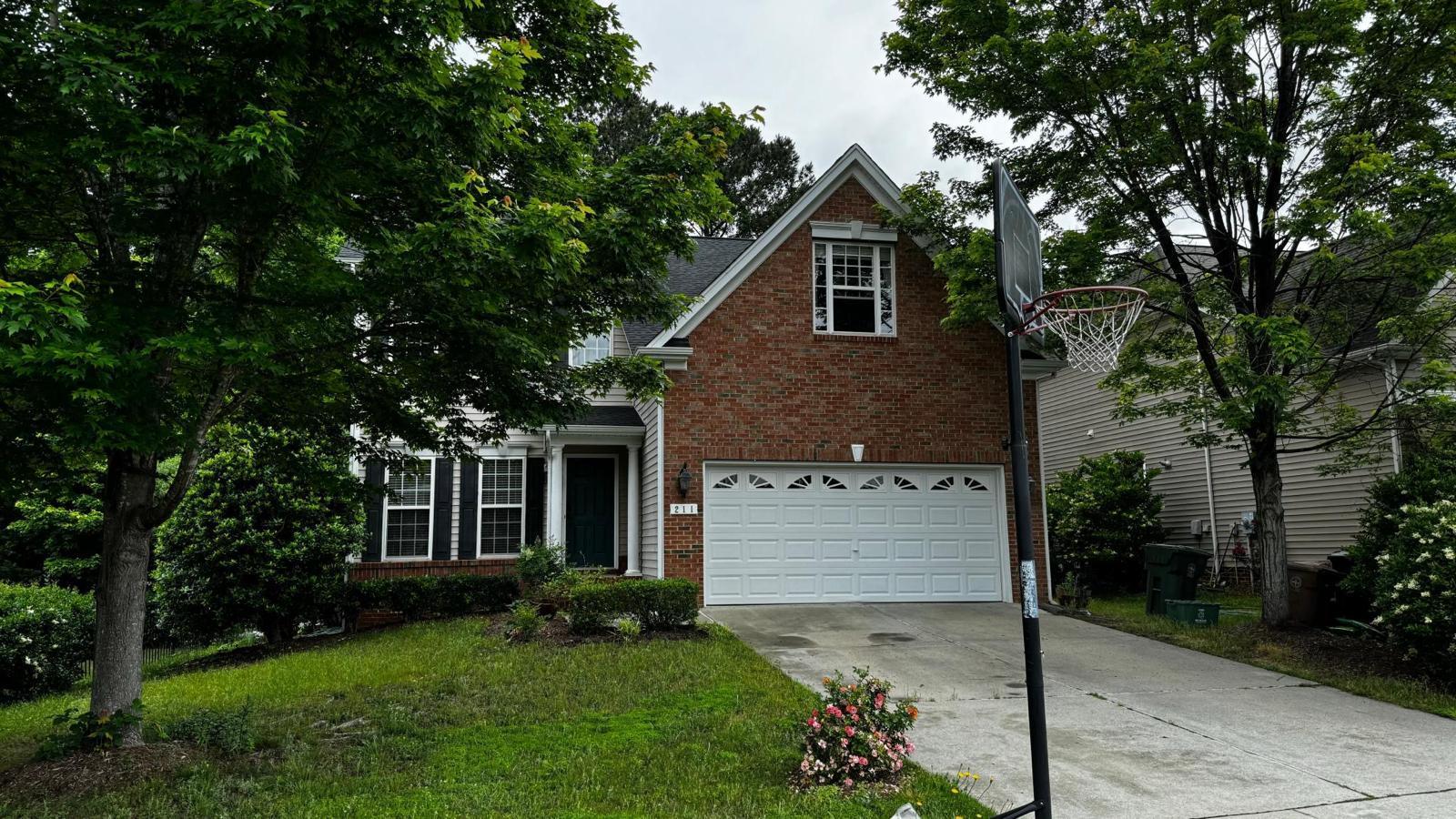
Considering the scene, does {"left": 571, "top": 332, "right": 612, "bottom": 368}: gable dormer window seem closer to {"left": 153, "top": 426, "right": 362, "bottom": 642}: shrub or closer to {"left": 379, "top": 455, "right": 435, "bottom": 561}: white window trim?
{"left": 379, "top": 455, "right": 435, "bottom": 561}: white window trim

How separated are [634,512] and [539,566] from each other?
202cm

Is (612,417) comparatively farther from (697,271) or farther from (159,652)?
(159,652)

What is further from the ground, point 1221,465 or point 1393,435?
point 1393,435

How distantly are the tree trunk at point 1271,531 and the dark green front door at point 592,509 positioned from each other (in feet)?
34.8

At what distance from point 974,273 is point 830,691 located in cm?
757

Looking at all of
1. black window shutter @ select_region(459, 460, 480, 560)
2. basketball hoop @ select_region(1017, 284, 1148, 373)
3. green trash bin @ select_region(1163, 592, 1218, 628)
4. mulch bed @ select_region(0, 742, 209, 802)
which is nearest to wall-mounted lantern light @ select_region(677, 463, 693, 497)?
black window shutter @ select_region(459, 460, 480, 560)

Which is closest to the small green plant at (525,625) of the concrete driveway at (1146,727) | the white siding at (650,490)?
the white siding at (650,490)

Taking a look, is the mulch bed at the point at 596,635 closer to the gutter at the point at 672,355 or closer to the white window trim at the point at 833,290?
the gutter at the point at 672,355

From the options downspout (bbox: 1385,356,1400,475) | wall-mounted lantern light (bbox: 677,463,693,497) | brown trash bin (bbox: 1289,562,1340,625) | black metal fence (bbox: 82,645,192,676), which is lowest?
black metal fence (bbox: 82,645,192,676)

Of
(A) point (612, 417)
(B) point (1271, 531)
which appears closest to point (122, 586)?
(A) point (612, 417)

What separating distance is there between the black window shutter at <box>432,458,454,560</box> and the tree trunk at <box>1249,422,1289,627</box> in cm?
1291

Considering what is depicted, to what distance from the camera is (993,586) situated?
1426 cm

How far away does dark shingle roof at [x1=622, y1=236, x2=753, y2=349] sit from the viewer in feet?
52.8

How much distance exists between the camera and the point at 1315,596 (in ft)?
37.7
